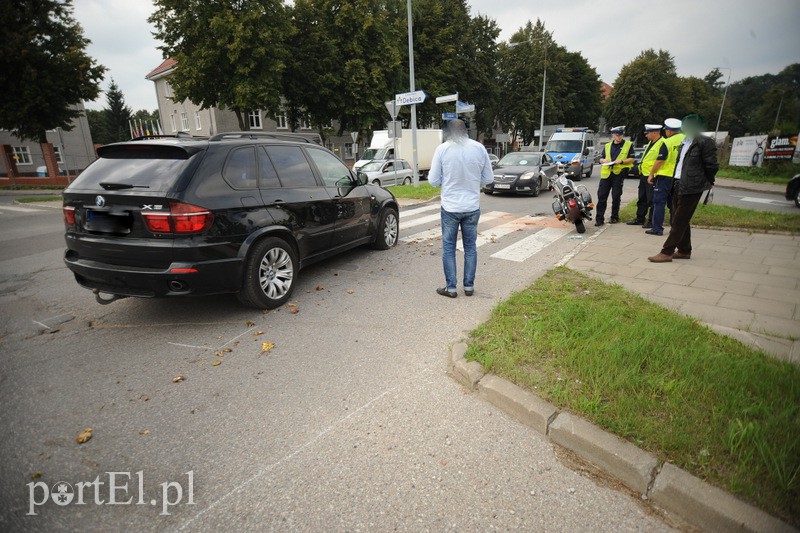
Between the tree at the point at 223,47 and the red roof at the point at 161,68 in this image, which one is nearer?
the tree at the point at 223,47

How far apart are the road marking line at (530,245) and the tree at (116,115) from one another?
64.8m

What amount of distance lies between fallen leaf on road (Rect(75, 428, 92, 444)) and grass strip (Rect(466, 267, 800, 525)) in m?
2.80

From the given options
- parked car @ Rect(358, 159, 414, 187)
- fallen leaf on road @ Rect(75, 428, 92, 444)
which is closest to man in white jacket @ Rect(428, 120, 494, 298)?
fallen leaf on road @ Rect(75, 428, 92, 444)

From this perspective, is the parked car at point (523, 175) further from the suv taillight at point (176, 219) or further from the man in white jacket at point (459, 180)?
the suv taillight at point (176, 219)

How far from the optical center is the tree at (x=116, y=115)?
186 feet

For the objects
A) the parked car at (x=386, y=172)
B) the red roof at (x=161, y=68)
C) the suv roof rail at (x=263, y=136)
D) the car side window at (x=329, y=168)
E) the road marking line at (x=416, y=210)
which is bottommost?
the road marking line at (x=416, y=210)

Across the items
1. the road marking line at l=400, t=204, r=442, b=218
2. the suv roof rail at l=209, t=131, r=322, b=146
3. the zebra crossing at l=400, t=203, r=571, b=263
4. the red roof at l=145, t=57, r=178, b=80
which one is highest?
the red roof at l=145, t=57, r=178, b=80

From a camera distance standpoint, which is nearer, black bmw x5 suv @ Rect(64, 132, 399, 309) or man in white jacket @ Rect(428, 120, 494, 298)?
black bmw x5 suv @ Rect(64, 132, 399, 309)

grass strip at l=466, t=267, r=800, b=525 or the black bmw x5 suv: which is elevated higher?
the black bmw x5 suv

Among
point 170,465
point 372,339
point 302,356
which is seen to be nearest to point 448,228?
point 372,339

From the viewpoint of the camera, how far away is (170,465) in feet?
8.13

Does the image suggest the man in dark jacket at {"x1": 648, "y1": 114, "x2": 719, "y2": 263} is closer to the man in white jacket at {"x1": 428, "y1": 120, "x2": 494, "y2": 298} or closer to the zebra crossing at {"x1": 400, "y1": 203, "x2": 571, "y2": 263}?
the zebra crossing at {"x1": 400, "y1": 203, "x2": 571, "y2": 263}

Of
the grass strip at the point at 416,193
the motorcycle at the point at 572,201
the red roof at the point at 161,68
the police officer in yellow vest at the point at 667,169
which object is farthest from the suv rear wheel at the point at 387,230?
the red roof at the point at 161,68
